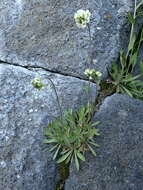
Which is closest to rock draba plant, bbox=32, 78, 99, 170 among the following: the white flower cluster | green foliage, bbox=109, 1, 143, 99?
the white flower cluster

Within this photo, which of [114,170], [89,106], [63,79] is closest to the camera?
[114,170]

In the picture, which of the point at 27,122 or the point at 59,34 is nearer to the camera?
the point at 27,122

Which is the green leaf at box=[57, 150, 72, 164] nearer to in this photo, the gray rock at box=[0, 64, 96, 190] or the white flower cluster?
the gray rock at box=[0, 64, 96, 190]

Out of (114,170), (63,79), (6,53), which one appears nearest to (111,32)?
(63,79)

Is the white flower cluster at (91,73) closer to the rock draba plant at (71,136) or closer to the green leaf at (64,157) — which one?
the rock draba plant at (71,136)

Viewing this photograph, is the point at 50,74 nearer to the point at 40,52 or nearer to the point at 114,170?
the point at 40,52

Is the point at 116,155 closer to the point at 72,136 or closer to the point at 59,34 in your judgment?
the point at 72,136

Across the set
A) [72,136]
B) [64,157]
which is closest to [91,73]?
[72,136]
